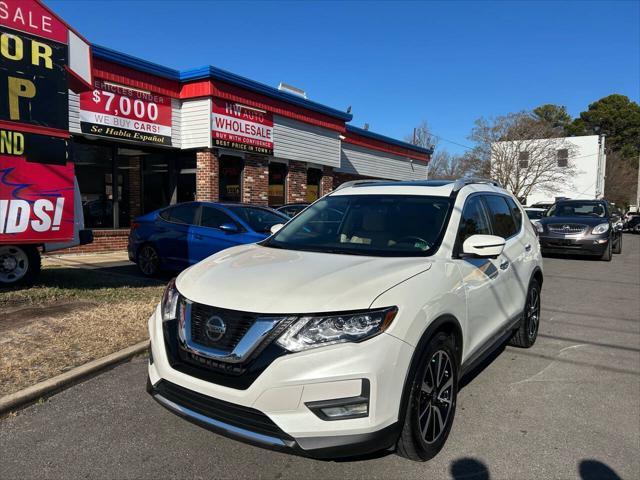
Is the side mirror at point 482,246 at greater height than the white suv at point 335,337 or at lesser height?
greater

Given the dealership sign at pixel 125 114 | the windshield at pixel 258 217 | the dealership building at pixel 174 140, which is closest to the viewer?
the windshield at pixel 258 217

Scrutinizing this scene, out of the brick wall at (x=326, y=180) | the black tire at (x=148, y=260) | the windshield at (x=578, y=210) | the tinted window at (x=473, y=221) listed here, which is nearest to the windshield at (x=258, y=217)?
the black tire at (x=148, y=260)

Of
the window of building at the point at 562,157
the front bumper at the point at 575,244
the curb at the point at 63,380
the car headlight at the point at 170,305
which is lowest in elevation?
the curb at the point at 63,380

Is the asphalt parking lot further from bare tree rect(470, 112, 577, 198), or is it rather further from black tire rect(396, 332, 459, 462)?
bare tree rect(470, 112, 577, 198)

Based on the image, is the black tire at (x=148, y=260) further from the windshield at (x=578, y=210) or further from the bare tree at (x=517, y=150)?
the bare tree at (x=517, y=150)

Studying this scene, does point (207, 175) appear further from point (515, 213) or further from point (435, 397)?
point (435, 397)

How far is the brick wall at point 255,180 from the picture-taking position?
14.8 metres

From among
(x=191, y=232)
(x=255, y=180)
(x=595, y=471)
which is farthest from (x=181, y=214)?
(x=595, y=471)

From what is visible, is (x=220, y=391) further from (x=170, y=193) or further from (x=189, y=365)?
(x=170, y=193)

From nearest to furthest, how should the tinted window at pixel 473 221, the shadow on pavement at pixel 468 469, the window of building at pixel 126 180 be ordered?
the shadow on pavement at pixel 468 469, the tinted window at pixel 473 221, the window of building at pixel 126 180

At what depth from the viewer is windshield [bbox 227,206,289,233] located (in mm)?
8016

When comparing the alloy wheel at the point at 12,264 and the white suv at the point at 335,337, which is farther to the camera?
the alloy wheel at the point at 12,264

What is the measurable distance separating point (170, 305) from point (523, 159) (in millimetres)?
38520

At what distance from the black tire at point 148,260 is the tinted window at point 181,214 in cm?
63
